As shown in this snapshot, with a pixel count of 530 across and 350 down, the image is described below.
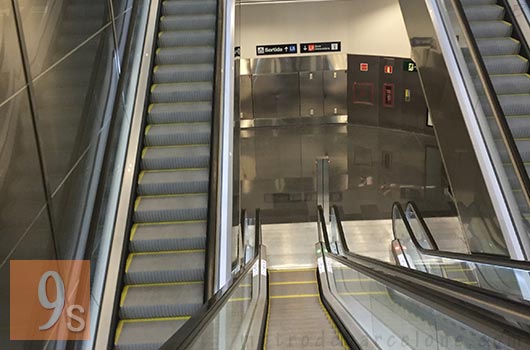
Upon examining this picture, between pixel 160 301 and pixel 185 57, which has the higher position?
pixel 185 57

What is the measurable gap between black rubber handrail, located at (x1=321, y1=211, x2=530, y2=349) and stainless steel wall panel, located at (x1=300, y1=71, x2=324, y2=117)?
13106 mm

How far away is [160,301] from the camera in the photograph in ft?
14.8

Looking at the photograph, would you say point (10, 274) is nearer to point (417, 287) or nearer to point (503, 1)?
point (417, 287)

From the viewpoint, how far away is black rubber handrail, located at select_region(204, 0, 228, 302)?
4.43 meters

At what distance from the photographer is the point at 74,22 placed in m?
4.26

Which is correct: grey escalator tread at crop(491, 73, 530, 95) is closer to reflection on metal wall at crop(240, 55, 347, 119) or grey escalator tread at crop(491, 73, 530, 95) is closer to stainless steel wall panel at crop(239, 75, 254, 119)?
reflection on metal wall at crop(240, 55, 347, 119)

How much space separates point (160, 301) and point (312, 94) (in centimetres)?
1206

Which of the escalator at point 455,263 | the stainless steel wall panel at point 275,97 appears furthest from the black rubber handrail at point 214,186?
the stainless steel wall panel at point 275,97

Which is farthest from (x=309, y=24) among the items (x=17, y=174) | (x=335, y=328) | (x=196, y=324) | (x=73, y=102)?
(x=196, y=324)

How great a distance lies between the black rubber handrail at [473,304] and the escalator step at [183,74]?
13.5 ft

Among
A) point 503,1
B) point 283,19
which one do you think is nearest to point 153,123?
point 503,1

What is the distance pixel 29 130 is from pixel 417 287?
7.52 ft

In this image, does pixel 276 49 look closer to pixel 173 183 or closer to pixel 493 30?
pixel 493 30

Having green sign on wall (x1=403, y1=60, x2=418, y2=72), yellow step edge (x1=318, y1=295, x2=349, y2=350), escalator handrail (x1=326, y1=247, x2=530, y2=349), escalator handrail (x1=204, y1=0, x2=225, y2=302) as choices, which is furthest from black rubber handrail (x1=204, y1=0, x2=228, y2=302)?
green sign on wall (x1=403, y1=60, x2=418, y2=72)
